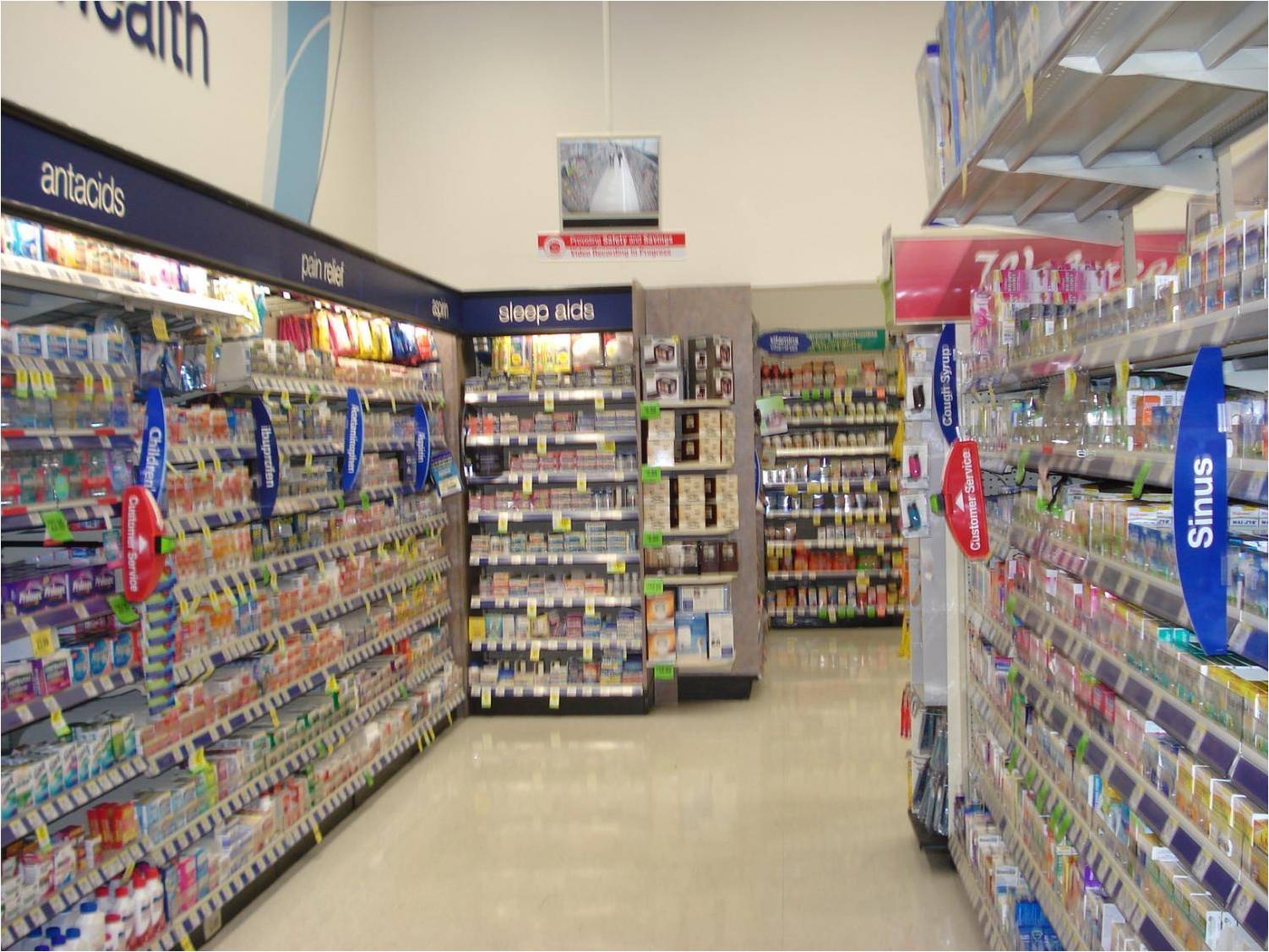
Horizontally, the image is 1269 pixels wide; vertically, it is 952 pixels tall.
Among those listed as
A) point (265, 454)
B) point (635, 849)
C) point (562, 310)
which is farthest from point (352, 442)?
point (635, 849)

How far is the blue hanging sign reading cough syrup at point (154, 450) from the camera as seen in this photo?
369cm

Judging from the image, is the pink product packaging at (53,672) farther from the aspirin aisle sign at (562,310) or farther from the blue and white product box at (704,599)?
the blue and white product box at (704,599)

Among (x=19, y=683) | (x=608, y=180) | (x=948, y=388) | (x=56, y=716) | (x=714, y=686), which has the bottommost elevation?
(x=714, y=686)

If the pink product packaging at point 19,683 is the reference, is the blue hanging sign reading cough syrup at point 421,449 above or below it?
above

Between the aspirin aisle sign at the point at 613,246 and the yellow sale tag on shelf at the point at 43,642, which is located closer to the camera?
the yellow sale tag on shelf at the point at 43,642

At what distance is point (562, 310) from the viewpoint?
716 centimetres

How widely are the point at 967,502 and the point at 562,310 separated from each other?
14.3 ft

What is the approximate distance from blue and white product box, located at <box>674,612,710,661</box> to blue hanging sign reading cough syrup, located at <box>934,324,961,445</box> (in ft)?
10.5

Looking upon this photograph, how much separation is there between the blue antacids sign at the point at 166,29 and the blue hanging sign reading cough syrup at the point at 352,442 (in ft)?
6.66

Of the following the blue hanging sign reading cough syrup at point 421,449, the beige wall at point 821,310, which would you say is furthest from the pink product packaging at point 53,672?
the beige wall at point 821,310

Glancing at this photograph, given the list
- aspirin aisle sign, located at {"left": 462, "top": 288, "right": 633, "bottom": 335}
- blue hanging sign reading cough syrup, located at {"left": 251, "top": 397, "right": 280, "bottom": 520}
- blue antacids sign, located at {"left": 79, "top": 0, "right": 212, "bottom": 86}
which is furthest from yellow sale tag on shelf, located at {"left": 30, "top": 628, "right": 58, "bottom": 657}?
aspirin aisle sign, located at {"left": 462, "top": 288, "right": 633, "bottom": 335}

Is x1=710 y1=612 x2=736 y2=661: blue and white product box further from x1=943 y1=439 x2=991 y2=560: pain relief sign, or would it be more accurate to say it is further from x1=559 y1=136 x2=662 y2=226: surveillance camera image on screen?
x1=943 y1=439 x2=991 y2=560: pain relief sign

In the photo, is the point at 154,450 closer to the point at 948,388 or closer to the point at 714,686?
the point at 948,388

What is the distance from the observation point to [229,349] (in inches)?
174
